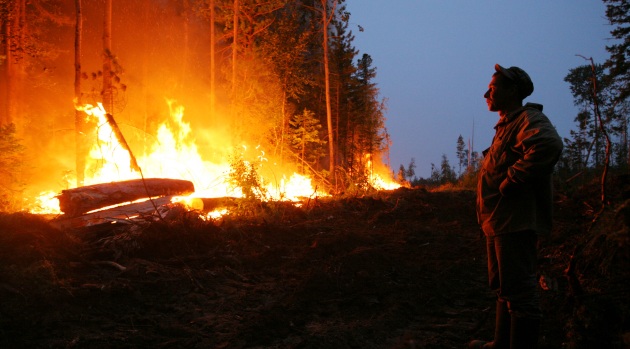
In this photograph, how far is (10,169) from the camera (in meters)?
11.0

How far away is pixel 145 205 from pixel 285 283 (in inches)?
187

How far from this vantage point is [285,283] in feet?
19.4

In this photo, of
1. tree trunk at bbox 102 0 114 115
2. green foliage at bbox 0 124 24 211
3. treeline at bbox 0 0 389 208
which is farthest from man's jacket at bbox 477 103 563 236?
tree trunk at bbox 102 0 114 115

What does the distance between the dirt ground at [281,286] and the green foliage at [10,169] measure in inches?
224

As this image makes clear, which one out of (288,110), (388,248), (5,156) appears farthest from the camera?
(288,110)

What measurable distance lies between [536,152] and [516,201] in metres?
0.44

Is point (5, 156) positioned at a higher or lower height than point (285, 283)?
higher

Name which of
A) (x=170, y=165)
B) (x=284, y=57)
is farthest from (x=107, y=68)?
(x=284, y=57)

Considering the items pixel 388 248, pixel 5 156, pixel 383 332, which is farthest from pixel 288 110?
pixel 383 332

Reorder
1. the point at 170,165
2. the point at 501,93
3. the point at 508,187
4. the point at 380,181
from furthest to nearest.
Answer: the point at 380,181, the point at 170,165, the point at 501,93, the point at 508,187

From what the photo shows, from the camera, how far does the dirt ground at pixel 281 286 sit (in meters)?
3.58

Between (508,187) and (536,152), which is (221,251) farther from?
(536,152)

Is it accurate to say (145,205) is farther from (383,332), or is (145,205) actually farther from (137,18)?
(137,18)

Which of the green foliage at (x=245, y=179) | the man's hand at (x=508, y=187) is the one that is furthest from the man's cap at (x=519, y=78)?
the green foliage at (x=245, y=179)
